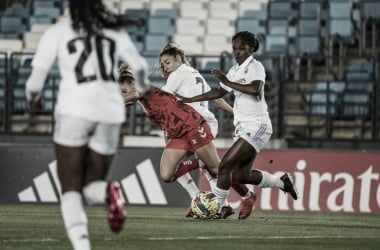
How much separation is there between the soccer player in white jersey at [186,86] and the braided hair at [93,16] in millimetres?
5850

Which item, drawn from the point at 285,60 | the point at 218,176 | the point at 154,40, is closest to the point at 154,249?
the point at 218,176

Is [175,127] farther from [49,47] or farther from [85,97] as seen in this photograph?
[85,97]

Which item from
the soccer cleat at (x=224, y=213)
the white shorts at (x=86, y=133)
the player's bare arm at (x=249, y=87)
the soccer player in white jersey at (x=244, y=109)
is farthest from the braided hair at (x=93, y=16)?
the soccer cleat at (x=224, y=213)

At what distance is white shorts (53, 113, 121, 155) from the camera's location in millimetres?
8281

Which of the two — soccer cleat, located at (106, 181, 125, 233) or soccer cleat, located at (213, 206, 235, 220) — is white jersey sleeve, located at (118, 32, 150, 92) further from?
soccer cleat, located at (213, 206, 235, 220)

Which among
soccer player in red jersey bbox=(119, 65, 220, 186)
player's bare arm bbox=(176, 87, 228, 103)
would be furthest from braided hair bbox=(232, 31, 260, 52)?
soccer player in red jersey bbox=(119, 65, 220, 186)

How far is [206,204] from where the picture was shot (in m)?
14.0

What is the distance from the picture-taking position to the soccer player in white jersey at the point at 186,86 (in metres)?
14.4

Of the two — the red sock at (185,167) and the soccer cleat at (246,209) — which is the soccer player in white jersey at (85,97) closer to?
the soccer cleat at (246,209)

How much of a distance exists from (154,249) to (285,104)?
12.0m

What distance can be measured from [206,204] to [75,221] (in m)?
5.82

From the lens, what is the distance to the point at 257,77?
44.5 ft

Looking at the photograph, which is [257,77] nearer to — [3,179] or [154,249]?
[154,249]

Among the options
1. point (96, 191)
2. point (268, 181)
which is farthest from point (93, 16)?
point (268, 181)
